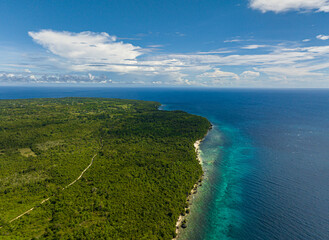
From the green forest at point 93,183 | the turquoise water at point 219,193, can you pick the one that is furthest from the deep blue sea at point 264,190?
the green forest at point 93,183

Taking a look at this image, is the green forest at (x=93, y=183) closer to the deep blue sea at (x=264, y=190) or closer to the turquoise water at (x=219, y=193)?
the turquoise water at (x=219, y=193)

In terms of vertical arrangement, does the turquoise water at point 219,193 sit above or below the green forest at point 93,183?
below

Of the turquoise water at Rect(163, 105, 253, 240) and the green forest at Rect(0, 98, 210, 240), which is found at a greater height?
the green forest at Rect(0, 98, 210, 240)

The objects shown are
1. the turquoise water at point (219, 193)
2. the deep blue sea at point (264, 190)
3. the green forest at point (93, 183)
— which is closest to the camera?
the green forest at point (93, 183)

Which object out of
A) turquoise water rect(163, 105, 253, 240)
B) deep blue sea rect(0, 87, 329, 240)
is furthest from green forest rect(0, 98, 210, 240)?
deep blue sea rect(0, 87, 329, 240)

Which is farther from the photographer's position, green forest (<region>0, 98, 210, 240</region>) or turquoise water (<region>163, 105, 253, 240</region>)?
turquoise water (<region>163, 105, 253, 240</region>)

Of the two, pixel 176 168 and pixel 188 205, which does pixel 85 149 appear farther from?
pixel 188 205

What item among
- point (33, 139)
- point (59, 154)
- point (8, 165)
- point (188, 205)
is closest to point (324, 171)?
point (188, 205)

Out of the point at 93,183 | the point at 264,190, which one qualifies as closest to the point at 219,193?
the point at 264,190

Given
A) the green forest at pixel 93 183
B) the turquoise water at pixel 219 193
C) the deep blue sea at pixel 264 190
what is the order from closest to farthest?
the green forest at pixel 93 183
the deep blue sea at pixel 264 190
the turquoise water at pixel 219 193

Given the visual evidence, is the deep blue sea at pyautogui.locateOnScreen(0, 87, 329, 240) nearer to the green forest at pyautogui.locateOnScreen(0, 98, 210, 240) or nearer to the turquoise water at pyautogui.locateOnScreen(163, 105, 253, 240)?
the turquoise water at pyautogui.locateOnScreen(163, 105, 253, 240)
